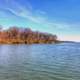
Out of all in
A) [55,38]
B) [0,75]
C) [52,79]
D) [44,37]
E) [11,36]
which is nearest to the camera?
[52,79]

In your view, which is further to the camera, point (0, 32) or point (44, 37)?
point (44, 37)

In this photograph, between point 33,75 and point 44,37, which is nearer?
point 33,75

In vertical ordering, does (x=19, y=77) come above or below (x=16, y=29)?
below

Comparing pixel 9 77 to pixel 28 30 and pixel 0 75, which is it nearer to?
pixel 0 75

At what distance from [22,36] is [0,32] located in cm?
2158

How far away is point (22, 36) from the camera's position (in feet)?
519

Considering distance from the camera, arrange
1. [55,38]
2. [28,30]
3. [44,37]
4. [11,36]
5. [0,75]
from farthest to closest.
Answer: [55,38] → [44,37] → [28,30] → [11,36] → [0,75]

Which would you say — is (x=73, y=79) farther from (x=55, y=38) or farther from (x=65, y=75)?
(x=55, y=38)

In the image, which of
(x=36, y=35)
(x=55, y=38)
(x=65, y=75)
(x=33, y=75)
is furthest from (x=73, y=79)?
(x=55, y=38)

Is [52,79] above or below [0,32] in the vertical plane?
below

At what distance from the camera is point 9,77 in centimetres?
1670

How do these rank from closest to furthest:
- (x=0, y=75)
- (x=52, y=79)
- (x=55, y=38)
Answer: (x=52, y=79) → (x=0, y=75) → (x=55, y=38)

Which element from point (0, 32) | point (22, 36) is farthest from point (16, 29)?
point (0, 32)

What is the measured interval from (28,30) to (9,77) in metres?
148
